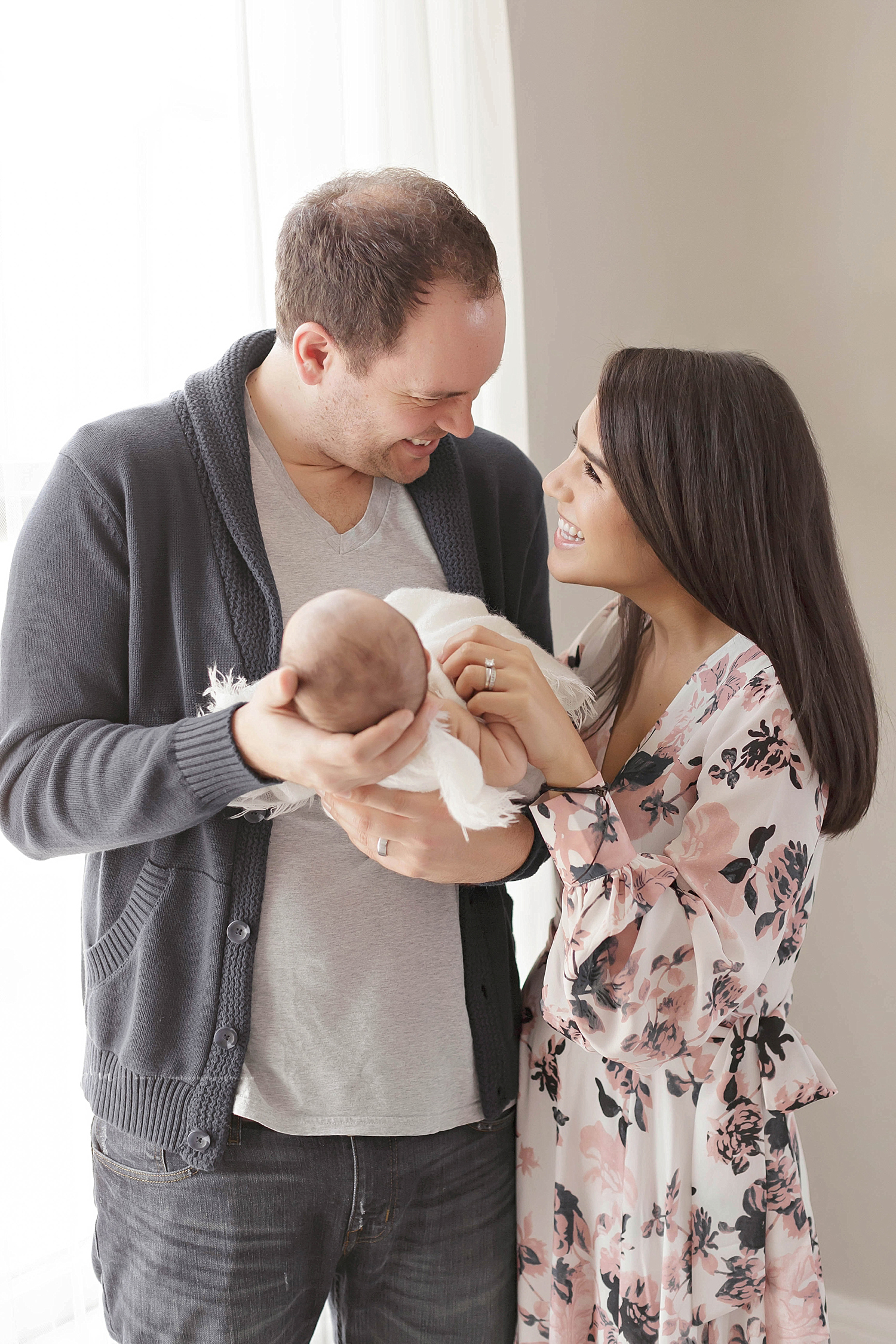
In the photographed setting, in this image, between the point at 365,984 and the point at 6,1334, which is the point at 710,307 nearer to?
the point at 365,984

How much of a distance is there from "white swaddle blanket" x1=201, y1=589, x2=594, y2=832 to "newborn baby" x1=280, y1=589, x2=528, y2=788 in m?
0.08

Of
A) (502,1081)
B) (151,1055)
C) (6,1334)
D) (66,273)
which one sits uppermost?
(66,273)

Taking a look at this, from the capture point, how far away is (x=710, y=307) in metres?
2.36

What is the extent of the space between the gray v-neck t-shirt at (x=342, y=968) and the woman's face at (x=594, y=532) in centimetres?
21

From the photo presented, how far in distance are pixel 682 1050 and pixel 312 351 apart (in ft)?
2.88

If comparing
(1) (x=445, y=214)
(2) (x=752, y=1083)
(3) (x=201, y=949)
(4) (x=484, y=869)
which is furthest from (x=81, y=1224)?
(1) (x=445, y=214)

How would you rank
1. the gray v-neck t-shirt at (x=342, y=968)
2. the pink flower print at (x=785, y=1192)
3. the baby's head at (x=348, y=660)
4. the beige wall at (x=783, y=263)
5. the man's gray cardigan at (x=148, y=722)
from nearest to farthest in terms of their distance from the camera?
1. the baby's head at (x=348, y=660)
2. the man's gray cardigan at (x=148, y=722)
3. the gray v-neck t-shirt at (x=342, y=968)
4. the pink flower print at (x=785, y=1192)
5. the beige wall at (x=783, y=263)

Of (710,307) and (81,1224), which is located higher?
(710,307)

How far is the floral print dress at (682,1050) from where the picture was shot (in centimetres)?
107

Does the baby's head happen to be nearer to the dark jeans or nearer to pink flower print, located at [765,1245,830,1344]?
the dark jeans

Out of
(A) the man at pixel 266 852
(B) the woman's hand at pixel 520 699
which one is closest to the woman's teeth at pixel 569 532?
(A) the man at pixel 266 852

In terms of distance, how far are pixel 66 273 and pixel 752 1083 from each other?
130 cm

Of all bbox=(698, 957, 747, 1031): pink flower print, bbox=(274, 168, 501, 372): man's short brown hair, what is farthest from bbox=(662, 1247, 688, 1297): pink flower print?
bbox=(274, 168, 501, 372): man's short brown hair

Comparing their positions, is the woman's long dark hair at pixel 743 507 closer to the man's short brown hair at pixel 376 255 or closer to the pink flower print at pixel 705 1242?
the man's short brown hair at pixel 376 255
